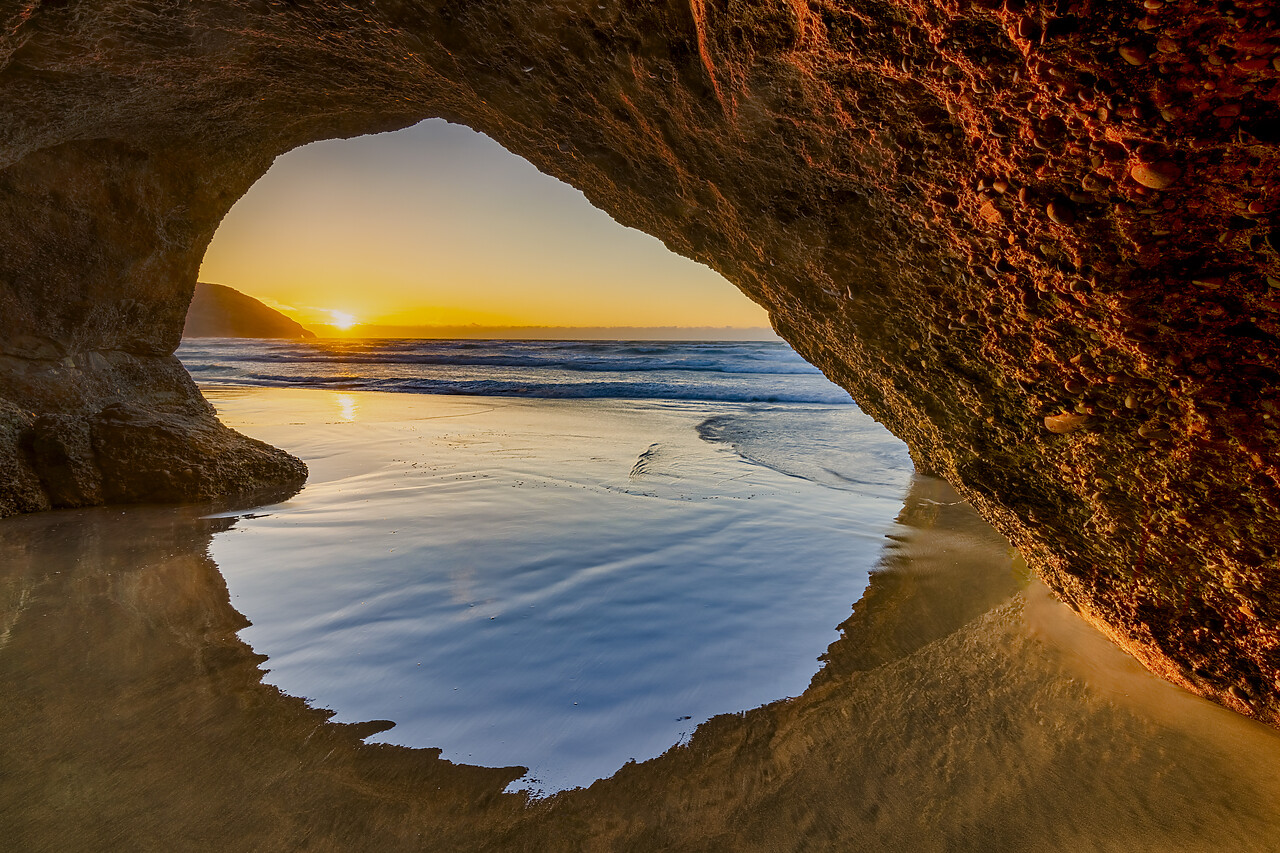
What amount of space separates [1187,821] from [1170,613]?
486 mm

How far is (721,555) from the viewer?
2.88 m

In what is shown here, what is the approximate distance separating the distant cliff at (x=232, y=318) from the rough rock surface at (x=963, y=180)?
231ft

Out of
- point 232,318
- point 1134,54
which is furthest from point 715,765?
point 232,318

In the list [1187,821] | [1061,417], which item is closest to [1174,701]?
[1187,821]

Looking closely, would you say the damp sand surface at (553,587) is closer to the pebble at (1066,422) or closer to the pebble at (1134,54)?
the pebble at (1066,422)

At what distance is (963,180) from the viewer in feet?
4.20

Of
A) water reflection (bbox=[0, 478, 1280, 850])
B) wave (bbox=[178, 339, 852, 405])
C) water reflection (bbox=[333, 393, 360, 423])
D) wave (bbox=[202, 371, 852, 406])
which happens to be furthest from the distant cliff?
water reflection (bbox=[0, 478, 1280, 850])

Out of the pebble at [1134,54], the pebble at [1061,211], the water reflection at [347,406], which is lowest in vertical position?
the water reflection at [347,406]

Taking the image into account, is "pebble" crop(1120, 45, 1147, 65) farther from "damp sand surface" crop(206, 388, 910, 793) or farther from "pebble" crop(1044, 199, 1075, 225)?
"damp sand surface" crop(206, 388, 910, 793)

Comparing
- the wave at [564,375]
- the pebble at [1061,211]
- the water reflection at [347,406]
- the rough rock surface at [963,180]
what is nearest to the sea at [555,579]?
the rough rock surface at [963,180]

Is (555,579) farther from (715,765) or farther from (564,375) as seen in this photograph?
(564,375)

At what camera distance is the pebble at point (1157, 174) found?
37.2 inches

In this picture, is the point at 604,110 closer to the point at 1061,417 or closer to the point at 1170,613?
the point at 1061,417

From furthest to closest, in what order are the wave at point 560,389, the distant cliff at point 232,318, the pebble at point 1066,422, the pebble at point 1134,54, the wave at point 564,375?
the distant cliff at point 232,318 → the wave at point 564,375 → the wave at point 560,389 → the pebble at point 1066,422 → the pebble at point 1134,54
